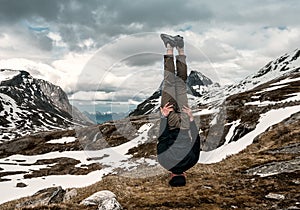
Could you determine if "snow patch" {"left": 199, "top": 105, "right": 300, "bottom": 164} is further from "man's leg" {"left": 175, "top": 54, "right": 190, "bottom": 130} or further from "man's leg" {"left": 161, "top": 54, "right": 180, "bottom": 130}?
"man's leg" {"left": 161, "top": 54, "right": 180, "bottom": 130}

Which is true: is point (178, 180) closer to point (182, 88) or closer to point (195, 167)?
point (182, 88)

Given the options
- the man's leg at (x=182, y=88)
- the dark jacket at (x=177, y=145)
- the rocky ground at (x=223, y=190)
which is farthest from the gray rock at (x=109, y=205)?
the man's leg at (x=182, y=88)

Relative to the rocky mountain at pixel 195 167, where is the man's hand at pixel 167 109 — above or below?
above

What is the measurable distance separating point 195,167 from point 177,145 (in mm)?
13478

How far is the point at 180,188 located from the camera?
17.2m

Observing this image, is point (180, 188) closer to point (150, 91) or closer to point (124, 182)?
point (124, 182)

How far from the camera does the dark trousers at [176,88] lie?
13.0 meters

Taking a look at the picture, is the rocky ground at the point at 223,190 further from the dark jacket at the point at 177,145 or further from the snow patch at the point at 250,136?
the snow patch at the point at 250,136

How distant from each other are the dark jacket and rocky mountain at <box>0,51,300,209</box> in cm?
115

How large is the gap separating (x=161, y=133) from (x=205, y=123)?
7055cm

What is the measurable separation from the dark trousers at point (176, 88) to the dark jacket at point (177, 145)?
0.94 ft

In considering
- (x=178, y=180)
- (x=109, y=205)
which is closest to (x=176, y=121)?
(x=109, y=205)

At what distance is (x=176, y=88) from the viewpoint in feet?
43.1

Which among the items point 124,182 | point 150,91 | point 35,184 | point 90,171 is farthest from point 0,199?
point 150,91
